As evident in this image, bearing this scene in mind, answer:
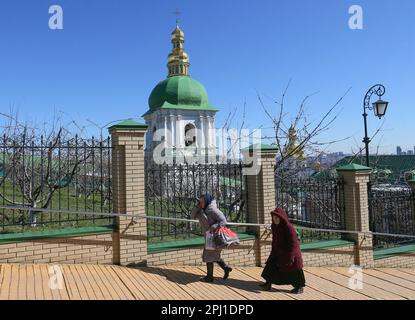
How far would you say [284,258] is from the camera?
5.27 m

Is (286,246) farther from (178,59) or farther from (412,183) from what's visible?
(178,59)

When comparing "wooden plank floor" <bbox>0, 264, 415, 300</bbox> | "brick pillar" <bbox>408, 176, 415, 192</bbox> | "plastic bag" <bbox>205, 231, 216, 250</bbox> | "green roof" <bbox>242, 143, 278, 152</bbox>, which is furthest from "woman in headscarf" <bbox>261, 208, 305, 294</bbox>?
"brick pillar" <bbox>408, 176, 415, 192</bbox>

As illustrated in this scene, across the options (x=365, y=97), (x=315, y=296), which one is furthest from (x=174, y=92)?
(x=315, y=296)

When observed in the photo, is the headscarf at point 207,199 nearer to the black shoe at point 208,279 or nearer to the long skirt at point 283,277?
the black shoe at point 208,279

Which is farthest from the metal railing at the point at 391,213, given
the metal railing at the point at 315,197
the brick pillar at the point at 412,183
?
the metal railing at the point at 315,197

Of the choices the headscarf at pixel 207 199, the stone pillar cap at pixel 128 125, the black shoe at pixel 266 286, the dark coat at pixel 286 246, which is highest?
the stone pillar cap at pixel 128 125

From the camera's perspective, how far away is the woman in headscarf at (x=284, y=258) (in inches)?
206

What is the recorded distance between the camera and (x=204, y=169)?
281 inches

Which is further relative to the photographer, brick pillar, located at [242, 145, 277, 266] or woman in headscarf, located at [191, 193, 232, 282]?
brick pillar, located at [242, 145, 277, 266]

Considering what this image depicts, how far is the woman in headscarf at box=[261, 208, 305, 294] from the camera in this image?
17.2ft

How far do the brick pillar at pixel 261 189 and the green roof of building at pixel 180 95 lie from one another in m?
24.0

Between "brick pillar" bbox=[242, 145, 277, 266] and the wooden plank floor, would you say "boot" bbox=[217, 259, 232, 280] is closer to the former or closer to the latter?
the wooden plank floor

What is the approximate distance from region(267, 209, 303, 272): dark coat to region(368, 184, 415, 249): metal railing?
4.37 metres
